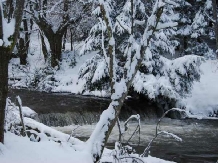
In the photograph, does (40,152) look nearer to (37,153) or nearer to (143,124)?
(37,153)

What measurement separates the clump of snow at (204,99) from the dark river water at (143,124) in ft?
2.85

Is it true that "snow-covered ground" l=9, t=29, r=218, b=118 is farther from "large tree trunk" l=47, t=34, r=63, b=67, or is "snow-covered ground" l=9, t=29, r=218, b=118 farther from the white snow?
the white snow

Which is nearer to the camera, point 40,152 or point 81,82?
point 40,152

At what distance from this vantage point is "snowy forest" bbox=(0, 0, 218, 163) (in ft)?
11.4

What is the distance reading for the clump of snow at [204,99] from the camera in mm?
13137

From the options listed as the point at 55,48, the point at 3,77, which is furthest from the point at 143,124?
the point at 55,48

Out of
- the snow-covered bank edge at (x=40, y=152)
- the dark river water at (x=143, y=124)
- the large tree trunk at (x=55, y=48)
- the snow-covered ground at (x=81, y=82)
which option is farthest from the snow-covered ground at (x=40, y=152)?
the large tree trunk at (x=55, y=48)

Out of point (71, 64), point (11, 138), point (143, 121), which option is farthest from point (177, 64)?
point (11, 138)

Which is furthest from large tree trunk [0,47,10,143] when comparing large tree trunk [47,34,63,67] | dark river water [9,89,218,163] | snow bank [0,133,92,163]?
large tree trunk [47,34,63,67]

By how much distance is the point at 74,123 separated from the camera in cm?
1121

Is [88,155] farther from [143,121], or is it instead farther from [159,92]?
[159,92]

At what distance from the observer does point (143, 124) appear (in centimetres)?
1170

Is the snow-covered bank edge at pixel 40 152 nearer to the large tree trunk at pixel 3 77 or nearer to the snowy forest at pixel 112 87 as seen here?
the snowy forest at pixel 112 87

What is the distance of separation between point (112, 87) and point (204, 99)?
1111 centimetres
